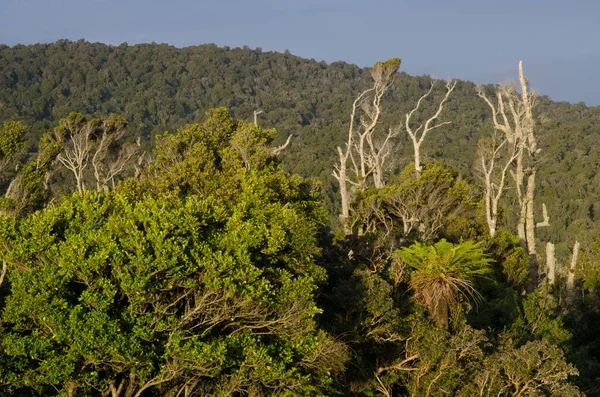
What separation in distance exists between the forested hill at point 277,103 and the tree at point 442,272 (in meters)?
33.5

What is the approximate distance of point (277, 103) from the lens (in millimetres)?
100688

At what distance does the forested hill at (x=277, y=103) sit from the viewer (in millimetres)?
61062

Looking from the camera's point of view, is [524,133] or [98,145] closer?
[524,133]

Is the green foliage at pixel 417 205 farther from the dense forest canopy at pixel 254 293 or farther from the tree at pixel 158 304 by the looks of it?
the tree at pixel 158 304

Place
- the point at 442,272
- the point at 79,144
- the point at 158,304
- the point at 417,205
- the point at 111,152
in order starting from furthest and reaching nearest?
the point at 111,152, the point at 79,144, the point at 417,205, the point at 442,272, the point at 158,304

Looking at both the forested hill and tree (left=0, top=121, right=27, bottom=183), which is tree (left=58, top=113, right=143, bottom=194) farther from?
the forested hill

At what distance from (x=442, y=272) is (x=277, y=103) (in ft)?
299

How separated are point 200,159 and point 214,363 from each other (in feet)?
30.2

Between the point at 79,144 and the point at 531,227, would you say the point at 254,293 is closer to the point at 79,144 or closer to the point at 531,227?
the point at 531,227

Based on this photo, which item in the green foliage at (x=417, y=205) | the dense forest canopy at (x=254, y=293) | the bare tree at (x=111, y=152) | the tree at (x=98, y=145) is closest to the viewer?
the dense forest canopy at (x=254, y=293)

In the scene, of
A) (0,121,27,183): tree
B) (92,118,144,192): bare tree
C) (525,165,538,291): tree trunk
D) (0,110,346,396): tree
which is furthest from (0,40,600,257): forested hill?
(0,110,346,396): tree

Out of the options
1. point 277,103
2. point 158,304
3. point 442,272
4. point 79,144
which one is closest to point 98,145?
point 79,144

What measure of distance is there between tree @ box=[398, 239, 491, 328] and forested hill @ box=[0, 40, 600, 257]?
33.5 m

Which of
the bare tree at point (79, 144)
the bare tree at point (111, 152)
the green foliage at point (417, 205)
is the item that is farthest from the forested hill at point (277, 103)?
the bare tree at point (79, 144)
